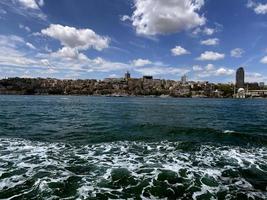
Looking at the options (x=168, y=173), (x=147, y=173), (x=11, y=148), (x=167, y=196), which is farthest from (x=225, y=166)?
(x=11, y=148)

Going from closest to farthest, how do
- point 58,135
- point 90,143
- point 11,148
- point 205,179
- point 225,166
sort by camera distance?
point 205,179 → point 225,166 → point 11,148 → point 90,143 → point 58,135

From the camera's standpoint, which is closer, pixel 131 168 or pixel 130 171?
pixel 130 171

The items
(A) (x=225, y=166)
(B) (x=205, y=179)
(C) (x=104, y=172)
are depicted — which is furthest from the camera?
(A) (x=225, y=166)

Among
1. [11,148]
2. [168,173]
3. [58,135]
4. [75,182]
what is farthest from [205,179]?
[58,135]

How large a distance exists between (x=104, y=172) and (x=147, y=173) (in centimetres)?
211

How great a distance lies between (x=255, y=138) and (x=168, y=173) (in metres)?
14.2

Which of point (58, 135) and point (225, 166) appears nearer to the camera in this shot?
point (225, 166)

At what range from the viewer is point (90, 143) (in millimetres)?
20406

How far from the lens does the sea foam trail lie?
419 inches

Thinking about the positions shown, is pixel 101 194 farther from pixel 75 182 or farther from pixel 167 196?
pixel 167 196

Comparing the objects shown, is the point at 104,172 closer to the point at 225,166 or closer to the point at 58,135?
the point at 225,166

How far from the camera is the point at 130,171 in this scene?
13.4 metres

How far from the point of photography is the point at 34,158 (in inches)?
605

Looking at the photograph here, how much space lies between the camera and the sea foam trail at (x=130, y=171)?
1064 centimetres
